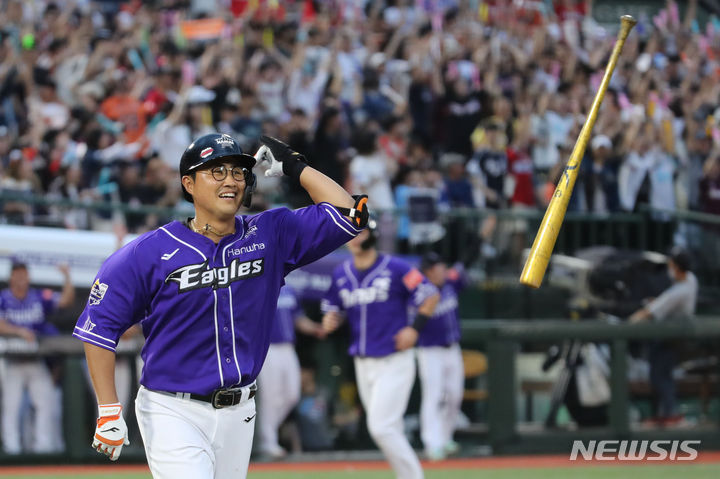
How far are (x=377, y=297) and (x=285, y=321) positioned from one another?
180 centimetres

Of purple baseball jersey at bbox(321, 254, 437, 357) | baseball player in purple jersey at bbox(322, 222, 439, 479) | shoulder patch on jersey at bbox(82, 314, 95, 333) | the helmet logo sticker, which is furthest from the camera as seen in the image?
purple baseball jersey at bbox(321, 254, 437, 357)

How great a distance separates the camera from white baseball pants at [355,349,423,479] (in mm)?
7859

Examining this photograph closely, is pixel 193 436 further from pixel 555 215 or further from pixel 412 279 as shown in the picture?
pixel 412 279

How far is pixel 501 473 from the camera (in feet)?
30.9

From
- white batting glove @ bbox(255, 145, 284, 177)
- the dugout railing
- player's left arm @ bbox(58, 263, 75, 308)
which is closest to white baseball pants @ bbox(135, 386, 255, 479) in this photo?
white batting glove @ bbox(255, 145, 284, 177)

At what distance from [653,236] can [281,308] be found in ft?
15.8

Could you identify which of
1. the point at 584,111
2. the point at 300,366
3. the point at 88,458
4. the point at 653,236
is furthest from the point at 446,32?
the point at 88,458

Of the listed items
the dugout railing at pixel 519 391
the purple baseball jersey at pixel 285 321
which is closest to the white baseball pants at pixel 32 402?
the purple baseball jersey at pixel 285 321

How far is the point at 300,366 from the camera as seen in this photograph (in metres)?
10.8

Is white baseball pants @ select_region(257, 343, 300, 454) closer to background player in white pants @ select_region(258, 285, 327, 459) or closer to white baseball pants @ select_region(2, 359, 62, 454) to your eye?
background player in white pants @ select_region(258, 285, 327, 459)

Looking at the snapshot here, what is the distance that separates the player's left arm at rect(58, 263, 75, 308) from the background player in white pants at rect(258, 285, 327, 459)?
1868 mm

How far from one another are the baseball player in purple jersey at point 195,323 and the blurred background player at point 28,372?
18.8 ft

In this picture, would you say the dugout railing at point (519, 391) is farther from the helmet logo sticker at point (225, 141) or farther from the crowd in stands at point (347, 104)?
the helmet logo sticker at point (225, 141)

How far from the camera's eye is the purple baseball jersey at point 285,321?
33.5ft
